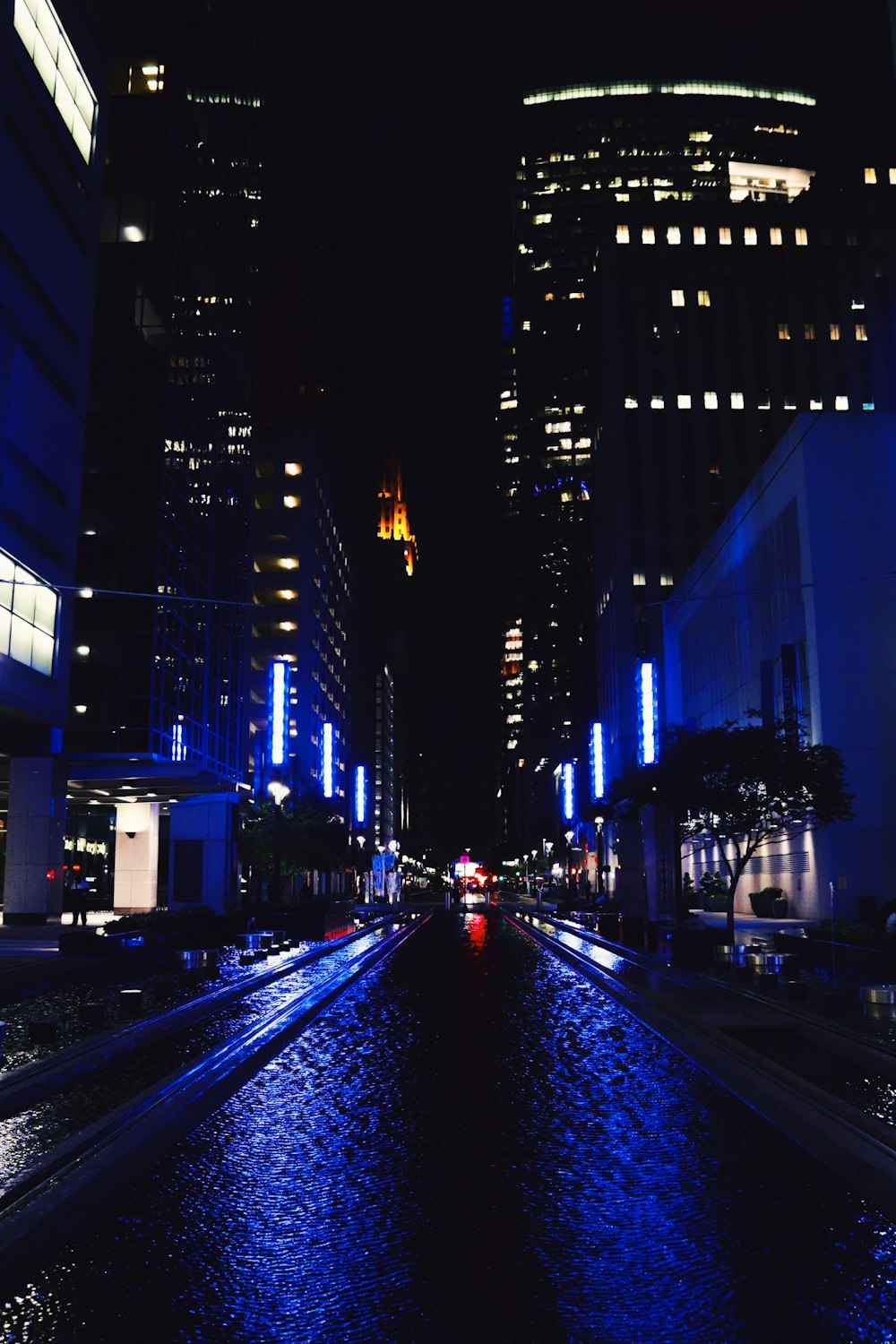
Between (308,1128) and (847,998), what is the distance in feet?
39.3

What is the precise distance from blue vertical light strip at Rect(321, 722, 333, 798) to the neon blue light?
2617 cm

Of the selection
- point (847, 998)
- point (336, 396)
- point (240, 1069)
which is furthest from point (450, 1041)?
point (336, 396)

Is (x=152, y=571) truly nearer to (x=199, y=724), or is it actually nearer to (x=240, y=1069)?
(x=199, y=724)

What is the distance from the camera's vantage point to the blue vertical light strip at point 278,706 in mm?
76250

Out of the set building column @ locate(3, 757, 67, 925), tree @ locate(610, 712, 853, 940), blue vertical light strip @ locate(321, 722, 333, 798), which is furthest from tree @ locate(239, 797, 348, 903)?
blue vertical light strip @ locate(321, 722, 333, 798)

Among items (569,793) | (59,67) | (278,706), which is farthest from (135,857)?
(569,793)

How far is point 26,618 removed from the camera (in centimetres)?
4022

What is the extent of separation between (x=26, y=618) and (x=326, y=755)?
74873 millimetres

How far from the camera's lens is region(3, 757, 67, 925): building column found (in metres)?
42.3

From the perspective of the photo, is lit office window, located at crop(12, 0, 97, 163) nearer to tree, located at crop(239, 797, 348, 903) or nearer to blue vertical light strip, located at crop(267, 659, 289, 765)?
tree, located at crop(239, 797, 348, 903)

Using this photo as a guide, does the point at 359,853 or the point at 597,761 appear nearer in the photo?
the point at 359,853

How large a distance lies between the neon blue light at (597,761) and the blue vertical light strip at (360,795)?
31056mm

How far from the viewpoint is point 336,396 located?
178625 millimetres

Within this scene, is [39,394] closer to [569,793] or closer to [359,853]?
[359,853]
